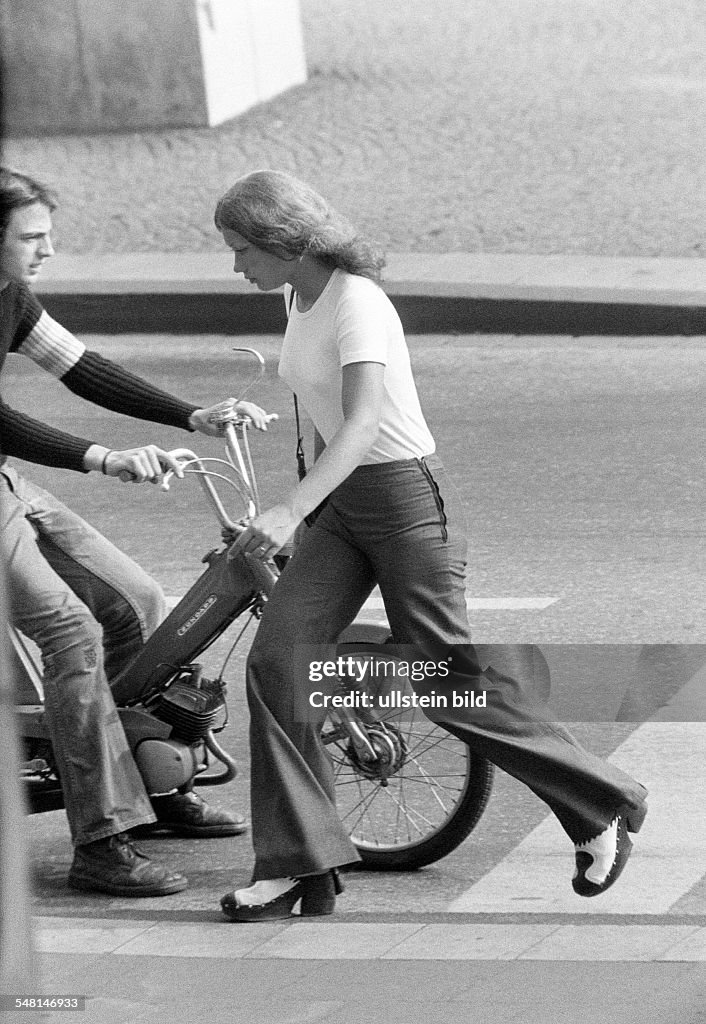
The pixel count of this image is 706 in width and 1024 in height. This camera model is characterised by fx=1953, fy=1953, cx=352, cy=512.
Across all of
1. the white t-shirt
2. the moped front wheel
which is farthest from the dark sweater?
the moped front wheel

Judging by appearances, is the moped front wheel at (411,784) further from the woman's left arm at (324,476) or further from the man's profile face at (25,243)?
the man's profile face at (25,243)

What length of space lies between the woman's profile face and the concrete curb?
268 inches

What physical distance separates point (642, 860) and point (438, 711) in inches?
27.7

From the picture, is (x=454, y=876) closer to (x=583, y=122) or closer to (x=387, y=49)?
(x=583, y=122)

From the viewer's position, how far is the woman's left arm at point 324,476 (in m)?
4.25

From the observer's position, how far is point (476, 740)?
449cm

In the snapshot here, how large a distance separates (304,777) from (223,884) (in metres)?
0.55

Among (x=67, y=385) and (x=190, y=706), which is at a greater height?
(x=67, y=385)

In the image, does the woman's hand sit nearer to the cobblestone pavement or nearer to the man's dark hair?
the man's dark hair

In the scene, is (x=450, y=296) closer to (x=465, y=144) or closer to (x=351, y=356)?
(x=465, y=144)

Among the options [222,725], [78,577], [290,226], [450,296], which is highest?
[290,226]

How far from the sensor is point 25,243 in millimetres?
4723

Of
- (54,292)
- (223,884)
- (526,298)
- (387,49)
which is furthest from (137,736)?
(387,49)

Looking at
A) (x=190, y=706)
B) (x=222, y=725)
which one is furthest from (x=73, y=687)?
(x=222, y=725)
